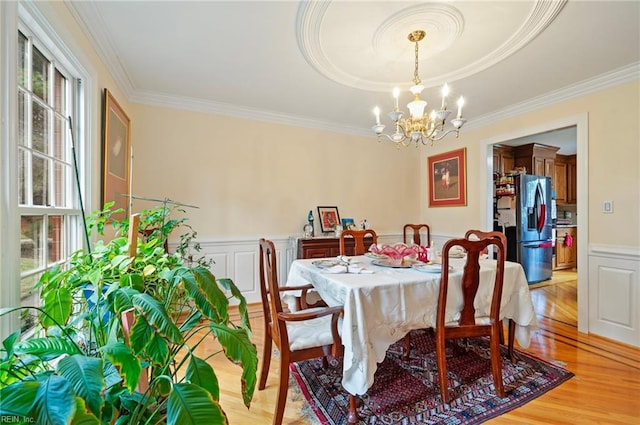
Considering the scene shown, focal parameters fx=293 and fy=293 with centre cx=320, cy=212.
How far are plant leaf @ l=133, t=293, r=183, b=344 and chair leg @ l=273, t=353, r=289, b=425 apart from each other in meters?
0.90

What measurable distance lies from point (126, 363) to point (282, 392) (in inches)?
40.3

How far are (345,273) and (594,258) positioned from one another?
2683 mm

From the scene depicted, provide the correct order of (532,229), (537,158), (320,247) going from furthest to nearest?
1. (537,158)
2. (532,229)
3. (320,247)

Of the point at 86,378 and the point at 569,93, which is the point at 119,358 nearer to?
the point at 86,378

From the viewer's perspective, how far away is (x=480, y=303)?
6.69ft

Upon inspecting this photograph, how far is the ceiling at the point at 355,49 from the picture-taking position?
188 cm

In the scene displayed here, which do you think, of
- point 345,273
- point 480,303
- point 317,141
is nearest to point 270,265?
point 345,273

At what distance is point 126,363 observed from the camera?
79cm

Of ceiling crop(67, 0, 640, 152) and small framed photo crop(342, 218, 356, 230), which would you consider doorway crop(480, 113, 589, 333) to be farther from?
small framed photo crop(342, 218, 356, 230)

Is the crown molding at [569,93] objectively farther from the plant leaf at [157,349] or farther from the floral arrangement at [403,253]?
the plant leaf at [157,349]

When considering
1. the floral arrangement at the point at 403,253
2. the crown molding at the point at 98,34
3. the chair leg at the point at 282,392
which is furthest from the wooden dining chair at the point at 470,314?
the crown molding at the point at 98,34

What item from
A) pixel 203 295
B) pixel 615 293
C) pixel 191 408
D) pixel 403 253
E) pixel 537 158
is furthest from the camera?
pixel 537 158

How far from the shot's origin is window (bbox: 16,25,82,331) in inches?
55.8

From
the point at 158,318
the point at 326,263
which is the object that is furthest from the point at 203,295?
the point at 326,263
